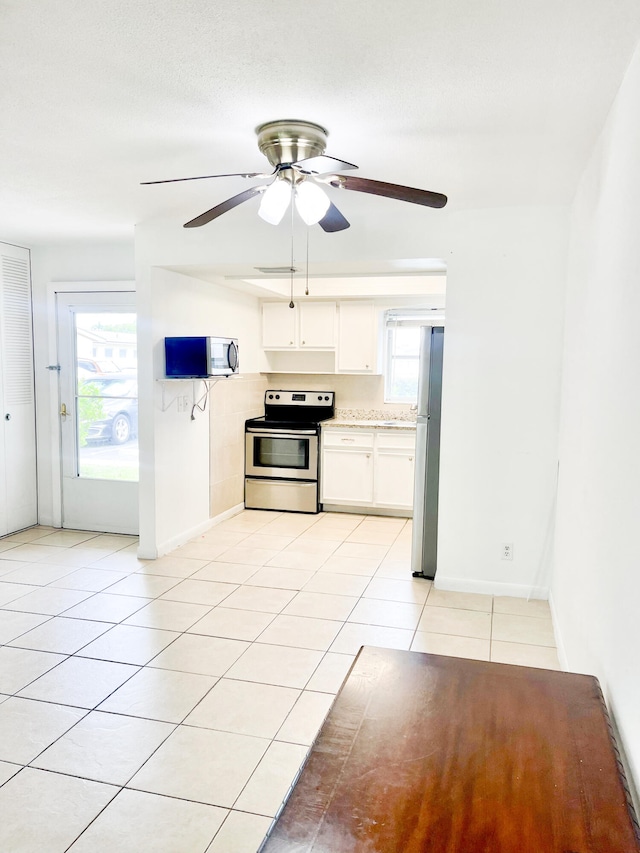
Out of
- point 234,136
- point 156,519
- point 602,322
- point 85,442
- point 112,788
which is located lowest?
point 112,788

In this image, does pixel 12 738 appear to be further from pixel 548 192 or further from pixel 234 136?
pixel 548 192

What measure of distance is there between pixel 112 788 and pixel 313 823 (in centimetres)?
133

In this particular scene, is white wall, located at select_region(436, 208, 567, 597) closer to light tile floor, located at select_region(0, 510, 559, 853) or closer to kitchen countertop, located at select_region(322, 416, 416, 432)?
light tile floor, located at select_region(0, 510, 559, 853)

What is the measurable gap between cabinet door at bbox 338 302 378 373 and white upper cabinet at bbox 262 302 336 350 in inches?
4.2

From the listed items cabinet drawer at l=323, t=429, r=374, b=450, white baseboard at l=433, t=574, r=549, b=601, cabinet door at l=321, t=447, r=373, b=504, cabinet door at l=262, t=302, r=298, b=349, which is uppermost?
cabinet door at l=262, t=302, r=298, b=349

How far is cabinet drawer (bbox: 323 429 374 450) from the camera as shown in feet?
19.4

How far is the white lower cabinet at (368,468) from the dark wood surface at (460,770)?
4045mm

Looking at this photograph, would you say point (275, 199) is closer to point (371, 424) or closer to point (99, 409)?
point (99, 409)

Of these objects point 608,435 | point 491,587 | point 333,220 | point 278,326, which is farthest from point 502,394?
point 278,326

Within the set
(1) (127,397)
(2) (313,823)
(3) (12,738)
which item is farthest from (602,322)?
(1) (127,397)

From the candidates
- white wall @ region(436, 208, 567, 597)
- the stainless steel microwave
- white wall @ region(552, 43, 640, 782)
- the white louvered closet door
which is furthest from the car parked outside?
white wall @ region(552, 43, 640, 782)

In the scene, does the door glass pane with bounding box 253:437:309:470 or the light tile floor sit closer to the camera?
the light tile floor

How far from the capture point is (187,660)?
10.1ft

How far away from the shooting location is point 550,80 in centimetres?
208
